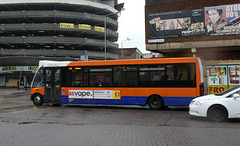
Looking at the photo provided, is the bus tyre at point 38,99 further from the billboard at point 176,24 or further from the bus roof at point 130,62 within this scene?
the billboard at point 176,24

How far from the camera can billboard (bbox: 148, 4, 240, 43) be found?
24594mm

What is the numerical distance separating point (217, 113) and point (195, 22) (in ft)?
56.8

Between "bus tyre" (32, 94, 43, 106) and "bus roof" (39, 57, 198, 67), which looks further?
"bus tyre" (32, 94, 43, 106)

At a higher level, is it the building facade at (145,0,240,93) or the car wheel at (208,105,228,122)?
the building facade at (145,0,240,93)

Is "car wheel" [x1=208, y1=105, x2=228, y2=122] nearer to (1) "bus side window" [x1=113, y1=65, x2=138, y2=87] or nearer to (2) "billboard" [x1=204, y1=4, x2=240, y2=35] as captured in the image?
(1) "bus side window" [x1=113, y1=65, x2=138, y2=87]

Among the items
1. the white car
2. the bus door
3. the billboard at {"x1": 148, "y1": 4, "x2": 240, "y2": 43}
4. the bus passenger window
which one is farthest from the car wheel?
the billboard at {"x1": 148, "y1": 4, "x2": 240, "y2": 43}

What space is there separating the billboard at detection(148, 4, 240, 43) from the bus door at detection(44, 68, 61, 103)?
13340mm

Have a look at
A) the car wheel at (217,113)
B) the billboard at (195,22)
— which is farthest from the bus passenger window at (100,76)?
the billboard at (195,22)

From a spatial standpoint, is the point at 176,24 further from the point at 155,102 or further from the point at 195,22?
the point at 155,102

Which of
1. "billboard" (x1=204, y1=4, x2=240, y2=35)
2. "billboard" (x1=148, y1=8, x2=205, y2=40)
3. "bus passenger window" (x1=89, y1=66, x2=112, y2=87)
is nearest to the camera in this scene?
"bus passenger window" (x1=89, y1=66, x2=112, y2=87)

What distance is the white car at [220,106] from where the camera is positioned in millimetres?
9930

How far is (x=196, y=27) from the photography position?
2578cm

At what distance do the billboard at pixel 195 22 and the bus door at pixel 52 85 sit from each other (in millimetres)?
13340


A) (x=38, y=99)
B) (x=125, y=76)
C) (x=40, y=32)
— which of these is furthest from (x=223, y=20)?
(x=40, y=32)
